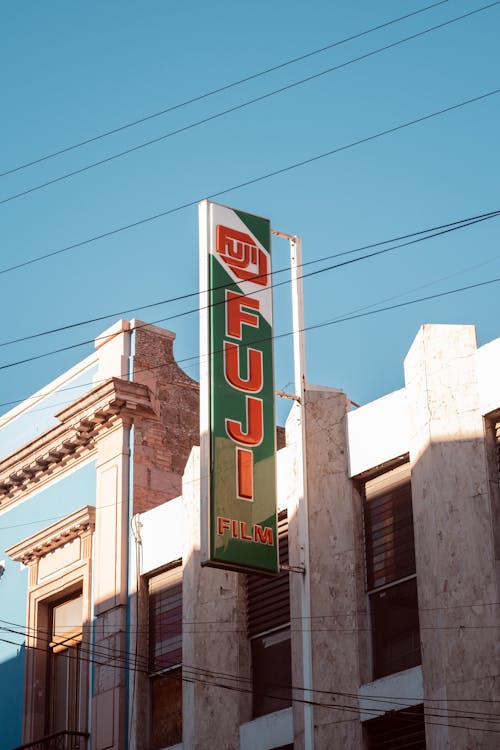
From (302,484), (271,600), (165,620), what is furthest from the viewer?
(165,620)

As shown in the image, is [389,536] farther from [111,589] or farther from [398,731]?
[111,589]

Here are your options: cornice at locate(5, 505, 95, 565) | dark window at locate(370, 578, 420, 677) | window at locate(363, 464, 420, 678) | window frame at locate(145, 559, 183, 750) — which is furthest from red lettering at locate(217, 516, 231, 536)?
cornice at locate(5, 505, 95, 565)

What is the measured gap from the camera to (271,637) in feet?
73.2

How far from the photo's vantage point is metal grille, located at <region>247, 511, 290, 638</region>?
22.3 m

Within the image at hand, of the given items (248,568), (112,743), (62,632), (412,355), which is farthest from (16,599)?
(412,355)

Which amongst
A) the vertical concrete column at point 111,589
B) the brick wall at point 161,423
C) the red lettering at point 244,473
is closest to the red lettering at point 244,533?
the red lettering at point 244,473

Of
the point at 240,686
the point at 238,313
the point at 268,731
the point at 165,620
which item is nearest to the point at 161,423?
the point at 165,620

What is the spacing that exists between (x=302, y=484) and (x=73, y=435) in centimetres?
700

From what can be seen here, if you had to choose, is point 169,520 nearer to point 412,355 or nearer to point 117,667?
point 117,667

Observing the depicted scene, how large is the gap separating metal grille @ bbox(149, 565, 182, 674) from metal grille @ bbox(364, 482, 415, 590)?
14.9ft

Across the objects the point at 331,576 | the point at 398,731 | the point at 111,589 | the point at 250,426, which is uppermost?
the point at 250,426

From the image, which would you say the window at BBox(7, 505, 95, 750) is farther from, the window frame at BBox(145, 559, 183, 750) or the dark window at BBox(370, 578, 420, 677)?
the dark window at BBox(370, 578, 420, 677)

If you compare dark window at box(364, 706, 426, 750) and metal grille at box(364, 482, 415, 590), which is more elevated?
metal grille at box(364, 482, 415, 590)

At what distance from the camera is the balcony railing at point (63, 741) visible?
2533cm
